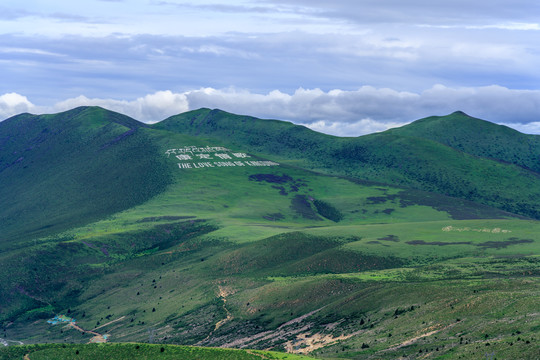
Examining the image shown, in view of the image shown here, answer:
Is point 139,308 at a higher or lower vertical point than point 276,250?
lower

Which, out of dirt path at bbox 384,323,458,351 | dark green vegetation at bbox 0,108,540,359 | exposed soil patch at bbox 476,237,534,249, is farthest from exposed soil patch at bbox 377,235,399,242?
dirt path at bbox 384,323,458,351

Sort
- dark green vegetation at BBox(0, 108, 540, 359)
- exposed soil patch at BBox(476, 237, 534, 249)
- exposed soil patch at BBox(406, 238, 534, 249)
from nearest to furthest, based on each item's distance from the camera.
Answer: dark green vegetation at BBox(0, 108, 540, 359) < exposed soil patch at BBox(476, 237, 534, 249) < exposed soil patch at BBox(406, 238, 534, 249)

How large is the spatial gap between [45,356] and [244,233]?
110864 millimetres

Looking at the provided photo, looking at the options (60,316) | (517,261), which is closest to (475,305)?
(517,261)

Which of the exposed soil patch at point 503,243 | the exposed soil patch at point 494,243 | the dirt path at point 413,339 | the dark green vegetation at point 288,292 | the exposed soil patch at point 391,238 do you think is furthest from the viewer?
the exposed soil patch at point 391,238

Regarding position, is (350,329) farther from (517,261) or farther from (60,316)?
(60,316)

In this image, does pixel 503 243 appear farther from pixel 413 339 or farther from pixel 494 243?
pixel 413 339

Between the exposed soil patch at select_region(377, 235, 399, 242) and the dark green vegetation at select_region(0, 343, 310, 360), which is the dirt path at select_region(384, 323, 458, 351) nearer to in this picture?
the dark green vegetation at select_region(0, 343, 310, 360)

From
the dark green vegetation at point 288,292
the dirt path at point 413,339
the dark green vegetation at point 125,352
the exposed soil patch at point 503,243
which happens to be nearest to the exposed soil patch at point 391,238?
the dark green vegetation at point 288,292

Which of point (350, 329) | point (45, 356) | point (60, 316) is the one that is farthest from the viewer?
point (60, 316)

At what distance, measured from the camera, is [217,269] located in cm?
15225

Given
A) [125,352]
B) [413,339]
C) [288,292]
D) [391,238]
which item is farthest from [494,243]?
[125,352]

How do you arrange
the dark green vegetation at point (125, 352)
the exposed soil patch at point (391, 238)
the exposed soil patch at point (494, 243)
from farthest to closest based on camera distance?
the exposed soil patch at point (391, 238), the exposed soil patch at point (494, 243), the dark green vegetation at point (125, 352)

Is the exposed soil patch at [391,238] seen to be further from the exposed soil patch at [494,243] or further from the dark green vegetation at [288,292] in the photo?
the exposed soil patch at [494,243]
